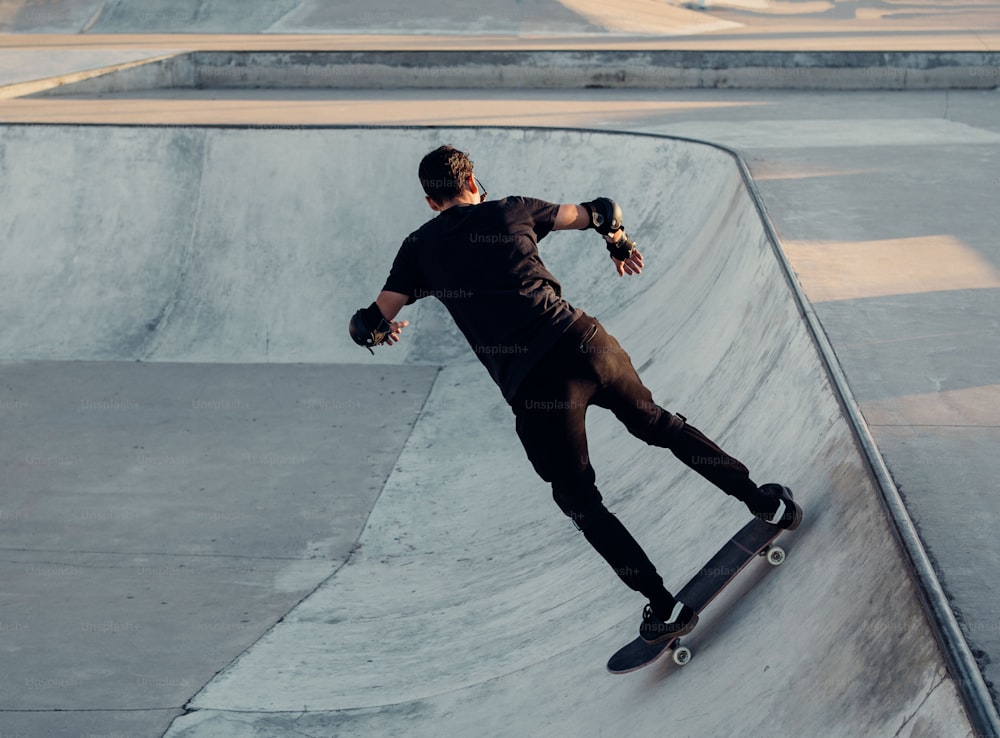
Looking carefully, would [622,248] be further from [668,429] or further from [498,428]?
[498,428]

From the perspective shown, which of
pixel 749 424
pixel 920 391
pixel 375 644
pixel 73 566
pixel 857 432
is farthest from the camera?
pixel 73 566

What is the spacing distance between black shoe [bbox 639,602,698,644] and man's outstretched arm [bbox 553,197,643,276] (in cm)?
121

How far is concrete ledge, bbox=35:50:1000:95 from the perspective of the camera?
55.1ft

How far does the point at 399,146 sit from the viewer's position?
12.8 metres

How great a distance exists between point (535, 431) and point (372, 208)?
363 inches

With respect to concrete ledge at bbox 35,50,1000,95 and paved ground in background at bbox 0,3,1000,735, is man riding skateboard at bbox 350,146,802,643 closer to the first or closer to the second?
paved ground in background at bbox 0,3,1000,735

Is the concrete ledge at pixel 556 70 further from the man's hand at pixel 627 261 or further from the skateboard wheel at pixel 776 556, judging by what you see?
the skateboard wheel at pixel 776 556

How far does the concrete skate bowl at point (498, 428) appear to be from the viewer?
3.57 metres

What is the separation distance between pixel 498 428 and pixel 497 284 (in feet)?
19.1

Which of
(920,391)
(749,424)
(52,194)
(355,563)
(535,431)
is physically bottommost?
(355,563)

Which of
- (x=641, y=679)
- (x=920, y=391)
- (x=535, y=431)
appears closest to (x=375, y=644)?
(x=641, y=679)

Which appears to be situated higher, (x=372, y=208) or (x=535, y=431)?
(x=535, y=431)

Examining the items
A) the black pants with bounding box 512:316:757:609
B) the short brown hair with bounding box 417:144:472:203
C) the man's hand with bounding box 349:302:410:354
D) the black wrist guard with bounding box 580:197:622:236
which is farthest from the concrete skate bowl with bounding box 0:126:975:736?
the short brown hair with bounding box 417:144:472:203

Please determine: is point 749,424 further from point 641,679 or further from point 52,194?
point 52,194
